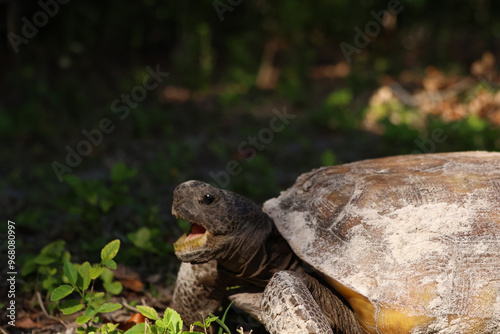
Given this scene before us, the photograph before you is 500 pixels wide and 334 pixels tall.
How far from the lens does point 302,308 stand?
225 centimetres

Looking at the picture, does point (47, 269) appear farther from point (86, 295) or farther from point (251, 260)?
point (251, 260)

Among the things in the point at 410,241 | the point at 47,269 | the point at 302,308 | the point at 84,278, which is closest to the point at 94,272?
the point at 84,278

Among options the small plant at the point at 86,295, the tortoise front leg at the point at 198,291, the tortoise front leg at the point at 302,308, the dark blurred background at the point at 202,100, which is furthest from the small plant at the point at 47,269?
the tortoise front leg at the point at 302,308

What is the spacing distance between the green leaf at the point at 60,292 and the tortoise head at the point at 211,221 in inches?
21.1

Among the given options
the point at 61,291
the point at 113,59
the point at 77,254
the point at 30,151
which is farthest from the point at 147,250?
the point at 113,59

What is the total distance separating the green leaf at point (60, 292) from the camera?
2.34 meters

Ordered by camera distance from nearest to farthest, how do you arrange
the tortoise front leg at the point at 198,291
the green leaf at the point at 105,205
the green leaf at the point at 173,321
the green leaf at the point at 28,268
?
the green leaf at the point at 173,321, the tortoise front leg at the point at 198,291, the green leaf at the point at 28,268, the green leaf at the point at 105,205

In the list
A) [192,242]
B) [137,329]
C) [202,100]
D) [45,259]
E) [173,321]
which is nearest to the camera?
[173,321]

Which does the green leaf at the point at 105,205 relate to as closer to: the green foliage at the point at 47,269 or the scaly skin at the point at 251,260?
the green foliage at the point at 47,269

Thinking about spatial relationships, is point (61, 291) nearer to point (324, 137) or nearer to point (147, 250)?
point (147, 250)

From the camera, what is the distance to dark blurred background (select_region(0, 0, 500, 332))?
4.58 meters

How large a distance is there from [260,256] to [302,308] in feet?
1.54

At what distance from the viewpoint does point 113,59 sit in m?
12.0

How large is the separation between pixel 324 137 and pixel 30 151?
3.98 m
